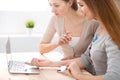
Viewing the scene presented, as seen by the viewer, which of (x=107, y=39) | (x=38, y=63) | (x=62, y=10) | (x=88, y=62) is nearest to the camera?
(x=107, y=39)

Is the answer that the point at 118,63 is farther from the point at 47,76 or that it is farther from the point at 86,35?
the point at 86,35

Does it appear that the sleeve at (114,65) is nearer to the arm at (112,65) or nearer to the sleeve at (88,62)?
the arm at (112,65)

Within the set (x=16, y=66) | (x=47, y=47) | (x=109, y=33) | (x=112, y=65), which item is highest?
(x=109, y=33)

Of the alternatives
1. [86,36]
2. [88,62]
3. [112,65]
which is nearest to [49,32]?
[86,36]

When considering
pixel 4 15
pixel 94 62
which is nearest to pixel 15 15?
pixel 4 15

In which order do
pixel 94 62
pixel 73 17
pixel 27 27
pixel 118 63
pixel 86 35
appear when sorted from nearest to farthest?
pixel 118 63 → pixel 94 62 → pixel 86 35 → pixel 73 17 → pixel 27 27

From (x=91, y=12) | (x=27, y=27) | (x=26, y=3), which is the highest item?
(x=91, y=12)

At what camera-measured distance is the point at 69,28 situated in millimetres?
2693

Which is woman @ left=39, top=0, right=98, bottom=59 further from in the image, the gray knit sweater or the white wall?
the white wall

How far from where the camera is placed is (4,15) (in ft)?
12.0

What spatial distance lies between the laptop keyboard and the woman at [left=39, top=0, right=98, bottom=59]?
0.48 meters

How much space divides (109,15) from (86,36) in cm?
85

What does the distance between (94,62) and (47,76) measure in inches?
14.3

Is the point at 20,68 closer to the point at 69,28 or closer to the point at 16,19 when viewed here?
the point at 69,28
